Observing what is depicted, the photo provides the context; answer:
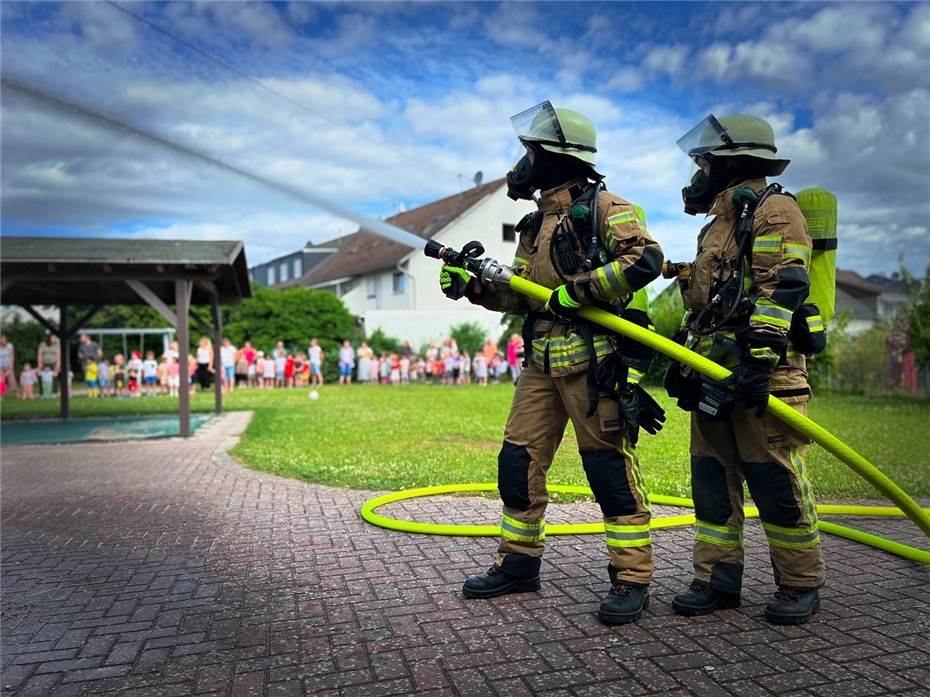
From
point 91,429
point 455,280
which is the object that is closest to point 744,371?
point 455,280

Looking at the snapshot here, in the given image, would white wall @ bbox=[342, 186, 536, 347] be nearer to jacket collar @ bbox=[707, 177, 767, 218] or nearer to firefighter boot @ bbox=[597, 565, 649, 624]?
jacket collar @ bbox=[707, 177, 767, 218]

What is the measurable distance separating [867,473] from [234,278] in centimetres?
1393

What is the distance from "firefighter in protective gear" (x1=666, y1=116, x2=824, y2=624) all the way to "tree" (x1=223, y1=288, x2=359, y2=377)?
27.4m

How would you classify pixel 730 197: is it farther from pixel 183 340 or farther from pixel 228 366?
pixel 228 366

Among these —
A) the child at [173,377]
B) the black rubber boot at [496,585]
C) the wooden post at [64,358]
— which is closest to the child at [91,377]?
the child at [173,377]

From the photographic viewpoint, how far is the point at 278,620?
375 cm

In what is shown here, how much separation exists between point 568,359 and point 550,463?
0.63 metres

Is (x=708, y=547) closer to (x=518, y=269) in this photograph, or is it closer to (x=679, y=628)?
(x=679, y=628)

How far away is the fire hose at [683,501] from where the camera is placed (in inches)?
141

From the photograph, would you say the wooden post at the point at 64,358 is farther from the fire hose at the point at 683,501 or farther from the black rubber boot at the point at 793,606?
the black rubber boot at the point at 793,606

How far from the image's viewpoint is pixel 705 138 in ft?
12.7

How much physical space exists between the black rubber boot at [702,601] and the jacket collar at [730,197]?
189cm

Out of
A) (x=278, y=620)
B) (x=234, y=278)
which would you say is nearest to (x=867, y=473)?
(x=278, y=620)

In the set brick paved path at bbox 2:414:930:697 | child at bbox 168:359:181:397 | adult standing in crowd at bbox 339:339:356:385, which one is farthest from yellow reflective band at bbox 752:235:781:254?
adult standing in crowd at bbox 339:339:356:385
